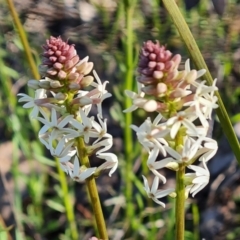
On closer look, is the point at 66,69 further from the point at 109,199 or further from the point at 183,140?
the point at 109,199

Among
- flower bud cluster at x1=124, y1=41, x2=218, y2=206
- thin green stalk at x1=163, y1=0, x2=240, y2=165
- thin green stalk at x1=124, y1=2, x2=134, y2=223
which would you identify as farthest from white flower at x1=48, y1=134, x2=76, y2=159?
thin green stalk at x1=124, y1=2, x2=134, y2=223

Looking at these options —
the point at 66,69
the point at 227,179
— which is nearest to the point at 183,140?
the point at 66,69

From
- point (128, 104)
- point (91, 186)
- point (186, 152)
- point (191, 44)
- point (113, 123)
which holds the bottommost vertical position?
point (113, 123)

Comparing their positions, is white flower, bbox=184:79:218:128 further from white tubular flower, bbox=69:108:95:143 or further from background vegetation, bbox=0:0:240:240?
background vegetation, bbox=0:0:240:240

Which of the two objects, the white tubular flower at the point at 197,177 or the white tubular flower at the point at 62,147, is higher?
the white tubular flower at the point at 62,147

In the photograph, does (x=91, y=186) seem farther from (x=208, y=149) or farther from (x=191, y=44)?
(x=191, y=44)

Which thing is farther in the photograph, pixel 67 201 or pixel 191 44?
pixel 67 201

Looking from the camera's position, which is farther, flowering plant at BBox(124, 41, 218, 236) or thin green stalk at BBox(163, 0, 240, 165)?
thin green stalk at BBox(163, 0, 240, 165)

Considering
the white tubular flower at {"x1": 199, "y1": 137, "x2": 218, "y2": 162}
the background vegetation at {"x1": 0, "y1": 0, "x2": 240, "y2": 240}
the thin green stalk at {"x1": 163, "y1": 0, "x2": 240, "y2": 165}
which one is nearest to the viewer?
the white tubular flower at {"x1": 199, "y1": 137, "x2": 218, "y2": 162}

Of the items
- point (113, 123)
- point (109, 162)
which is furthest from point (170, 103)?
point (113, 123)

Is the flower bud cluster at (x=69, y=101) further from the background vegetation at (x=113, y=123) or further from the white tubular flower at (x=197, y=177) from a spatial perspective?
the background vegetation at (x=113, y=123)

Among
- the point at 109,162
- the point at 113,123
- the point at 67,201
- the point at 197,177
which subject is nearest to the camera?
the point at 197,177

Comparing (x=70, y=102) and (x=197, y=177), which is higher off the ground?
(x=70, y=102)

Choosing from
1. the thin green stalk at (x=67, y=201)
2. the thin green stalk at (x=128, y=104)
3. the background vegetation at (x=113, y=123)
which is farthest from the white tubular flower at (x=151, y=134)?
the background vegetation at (x=113, y=123)
